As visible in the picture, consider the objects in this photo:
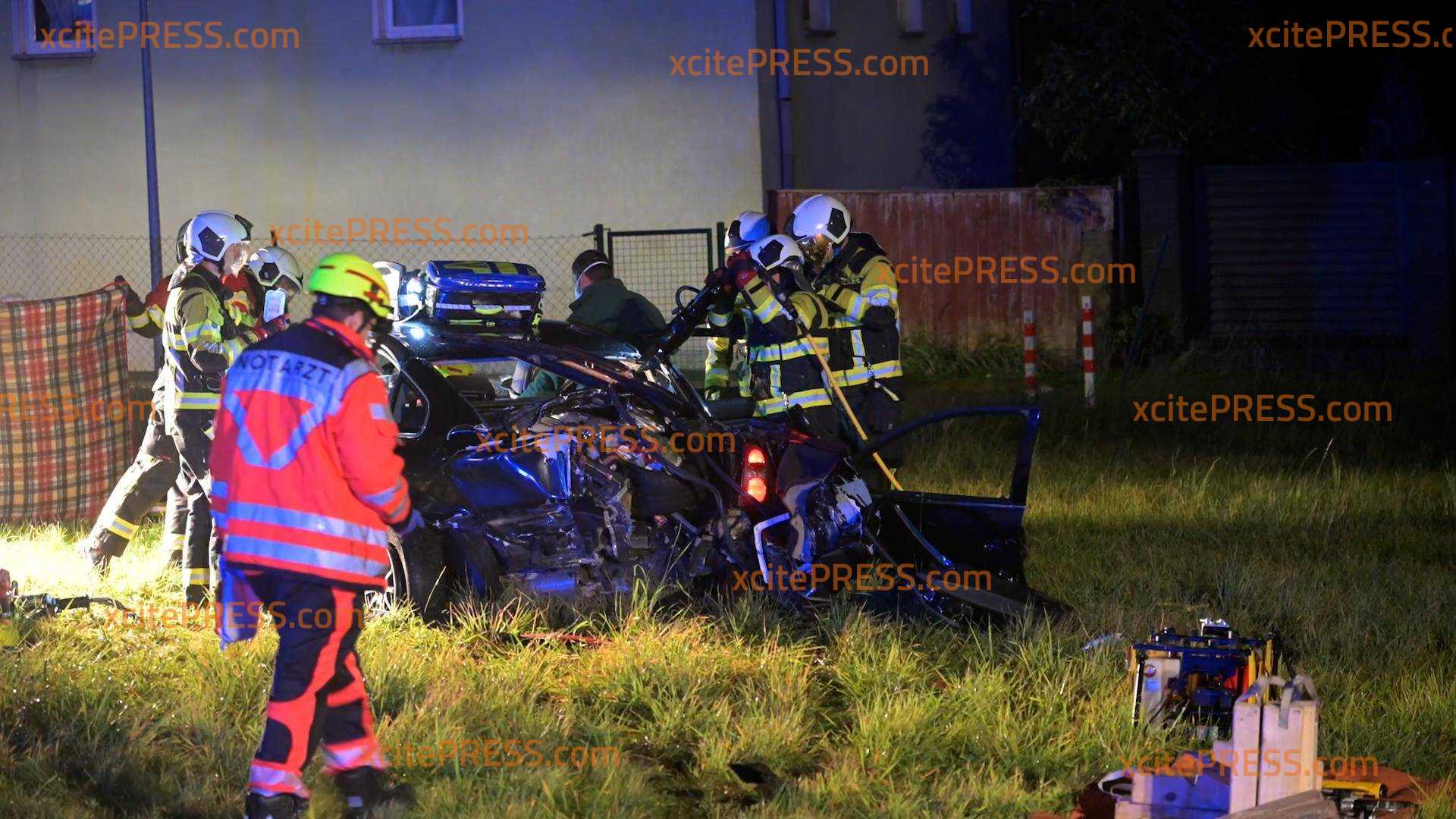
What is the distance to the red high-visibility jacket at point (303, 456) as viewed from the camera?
4523 mm

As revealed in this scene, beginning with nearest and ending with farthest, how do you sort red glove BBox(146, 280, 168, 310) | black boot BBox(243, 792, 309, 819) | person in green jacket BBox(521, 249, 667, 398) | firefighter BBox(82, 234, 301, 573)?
black boot BBox(243, 792, 309, 819) < firefighter BBox(82, 234, 301, 573) < red glove BBox(146, 280, 168, 310) < person in green jacket BBox(521, 249, 667, 398)

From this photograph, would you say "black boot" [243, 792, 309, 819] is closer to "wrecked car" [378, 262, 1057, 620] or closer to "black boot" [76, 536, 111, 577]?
"wrecked car" [378, 262, 1057, 620]

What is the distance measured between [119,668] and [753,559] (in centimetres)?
250

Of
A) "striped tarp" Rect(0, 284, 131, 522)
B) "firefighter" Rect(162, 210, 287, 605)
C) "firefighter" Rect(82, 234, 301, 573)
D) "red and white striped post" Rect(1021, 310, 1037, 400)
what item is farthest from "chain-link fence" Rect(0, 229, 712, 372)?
"firefighter" Rect(162, 210, 287, 605)

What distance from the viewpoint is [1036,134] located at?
21359 mm

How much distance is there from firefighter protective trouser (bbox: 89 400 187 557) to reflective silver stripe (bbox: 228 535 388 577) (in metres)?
3.41

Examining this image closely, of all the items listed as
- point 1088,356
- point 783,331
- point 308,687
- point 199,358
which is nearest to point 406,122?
point 1088,356

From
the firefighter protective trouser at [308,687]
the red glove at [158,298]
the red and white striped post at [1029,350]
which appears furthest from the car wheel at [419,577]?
the red and white striped post at [1029,350]

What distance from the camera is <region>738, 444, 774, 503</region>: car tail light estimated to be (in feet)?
22.2

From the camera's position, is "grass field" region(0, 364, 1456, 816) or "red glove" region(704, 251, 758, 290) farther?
"red glove" region(704, 251, 758, 290)

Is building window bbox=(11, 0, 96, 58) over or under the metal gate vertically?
over

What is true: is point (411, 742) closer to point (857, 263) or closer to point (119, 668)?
point (119, 668)

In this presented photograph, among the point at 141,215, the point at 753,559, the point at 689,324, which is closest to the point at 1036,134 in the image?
the point at 141,215

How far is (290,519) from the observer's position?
4539mm
